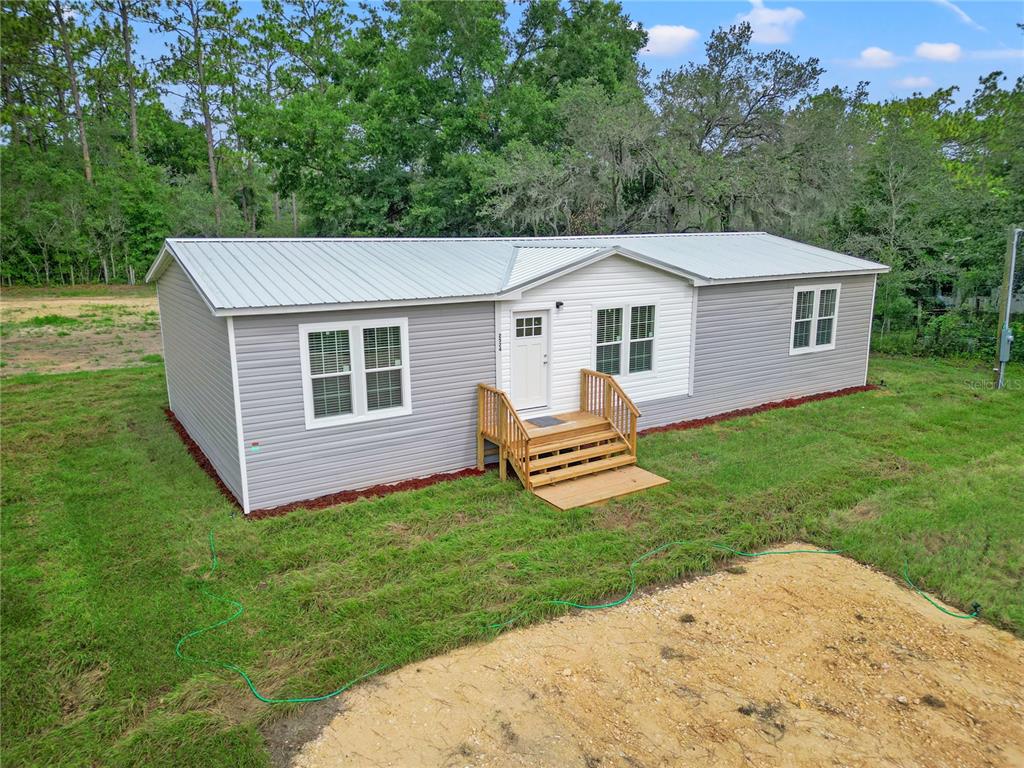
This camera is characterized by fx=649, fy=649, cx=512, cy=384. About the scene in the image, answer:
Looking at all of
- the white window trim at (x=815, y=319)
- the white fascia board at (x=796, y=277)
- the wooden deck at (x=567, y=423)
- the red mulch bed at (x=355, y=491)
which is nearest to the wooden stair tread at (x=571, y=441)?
the wooden deck at (x=567, y=423)

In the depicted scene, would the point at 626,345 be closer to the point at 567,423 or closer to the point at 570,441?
the point at 567,423

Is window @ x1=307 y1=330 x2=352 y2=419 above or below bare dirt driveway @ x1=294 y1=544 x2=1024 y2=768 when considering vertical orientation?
above

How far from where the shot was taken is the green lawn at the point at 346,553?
15.5ft

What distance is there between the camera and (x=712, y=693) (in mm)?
4816

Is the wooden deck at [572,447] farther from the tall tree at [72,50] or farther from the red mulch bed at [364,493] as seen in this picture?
the tall tree at [72,50]

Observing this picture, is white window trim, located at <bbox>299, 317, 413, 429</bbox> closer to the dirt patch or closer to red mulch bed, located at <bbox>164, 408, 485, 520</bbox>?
red mulch bed, located at <bbox>164, 408, 485, 520</bbox>

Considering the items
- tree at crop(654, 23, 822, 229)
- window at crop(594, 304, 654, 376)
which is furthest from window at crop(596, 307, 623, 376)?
tree at crop(654, 23, 822, 229)

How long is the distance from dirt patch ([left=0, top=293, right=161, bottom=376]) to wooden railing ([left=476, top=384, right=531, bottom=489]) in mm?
12350

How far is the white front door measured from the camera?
9.67 meters

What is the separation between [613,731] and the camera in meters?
4.43

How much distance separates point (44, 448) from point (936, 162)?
23136 mm

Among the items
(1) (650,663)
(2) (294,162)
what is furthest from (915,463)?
(2) (294,162)

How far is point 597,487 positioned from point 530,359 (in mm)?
2319

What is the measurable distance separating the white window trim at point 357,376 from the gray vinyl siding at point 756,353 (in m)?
4.32
